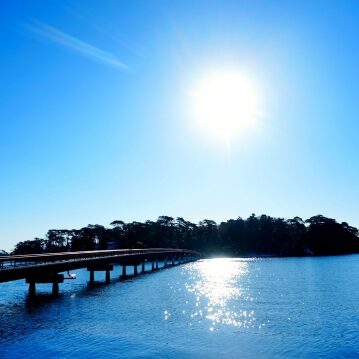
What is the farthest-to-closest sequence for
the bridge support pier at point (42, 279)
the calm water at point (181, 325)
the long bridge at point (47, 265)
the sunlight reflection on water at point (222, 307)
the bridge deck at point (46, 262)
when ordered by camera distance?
the bridge support pier at point (42, 279) → the long bridge at point (47, 265) → the bridge deck at point (46, 262) → the sunlight reflection on water at point (222, 307) → the calm water at point (181, 325)

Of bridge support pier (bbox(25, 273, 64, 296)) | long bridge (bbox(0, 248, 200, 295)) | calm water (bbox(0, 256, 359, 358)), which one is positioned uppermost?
long bridge (bbox(0, 248, 200, 295))

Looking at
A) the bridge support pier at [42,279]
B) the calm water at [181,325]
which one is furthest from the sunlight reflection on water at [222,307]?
the bridge support pier at [42,279]

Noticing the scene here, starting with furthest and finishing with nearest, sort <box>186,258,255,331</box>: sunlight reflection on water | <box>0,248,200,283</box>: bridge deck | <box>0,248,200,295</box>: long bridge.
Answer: <box>0,248,200,295</box>: long bridge → <box>0,248,200,283</box>: bridge deck → <box>186,258,255,331</box>: sunlight reflection on water

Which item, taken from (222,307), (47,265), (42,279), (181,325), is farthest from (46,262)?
(181,325)

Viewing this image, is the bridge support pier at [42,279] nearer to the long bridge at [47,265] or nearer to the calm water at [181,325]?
the long bridge at [47,265]

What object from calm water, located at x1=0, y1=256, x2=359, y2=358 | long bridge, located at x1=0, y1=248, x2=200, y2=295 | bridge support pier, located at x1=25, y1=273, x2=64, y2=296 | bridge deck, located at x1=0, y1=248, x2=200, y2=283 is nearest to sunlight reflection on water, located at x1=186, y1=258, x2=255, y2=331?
calm water, located at x1=0, y1=256, x2=359, y2=358

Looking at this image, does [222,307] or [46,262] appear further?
[46,262]

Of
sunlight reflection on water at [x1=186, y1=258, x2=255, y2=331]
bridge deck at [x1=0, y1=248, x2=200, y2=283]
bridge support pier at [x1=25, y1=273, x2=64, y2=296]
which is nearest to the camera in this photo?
sunlight reflection on water at [x1=186, y1=258, x2=255, y2=331]

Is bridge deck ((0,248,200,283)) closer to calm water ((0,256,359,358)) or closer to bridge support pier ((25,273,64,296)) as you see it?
bridge support pier ((25,273,64,296))

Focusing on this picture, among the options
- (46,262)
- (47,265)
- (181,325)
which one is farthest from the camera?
(46,262)

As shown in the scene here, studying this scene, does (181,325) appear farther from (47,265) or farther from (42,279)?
(42,279)

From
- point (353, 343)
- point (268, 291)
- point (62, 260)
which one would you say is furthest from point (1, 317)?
point (268, 291)

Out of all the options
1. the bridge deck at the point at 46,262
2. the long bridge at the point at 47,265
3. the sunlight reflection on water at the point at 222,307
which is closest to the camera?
the sunlight reflection on water at the point at 222,307

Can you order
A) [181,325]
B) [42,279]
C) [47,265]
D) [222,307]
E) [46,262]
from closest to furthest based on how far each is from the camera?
[181,325] → [222,307] → [47,265] → [42,279] → [46,262]
